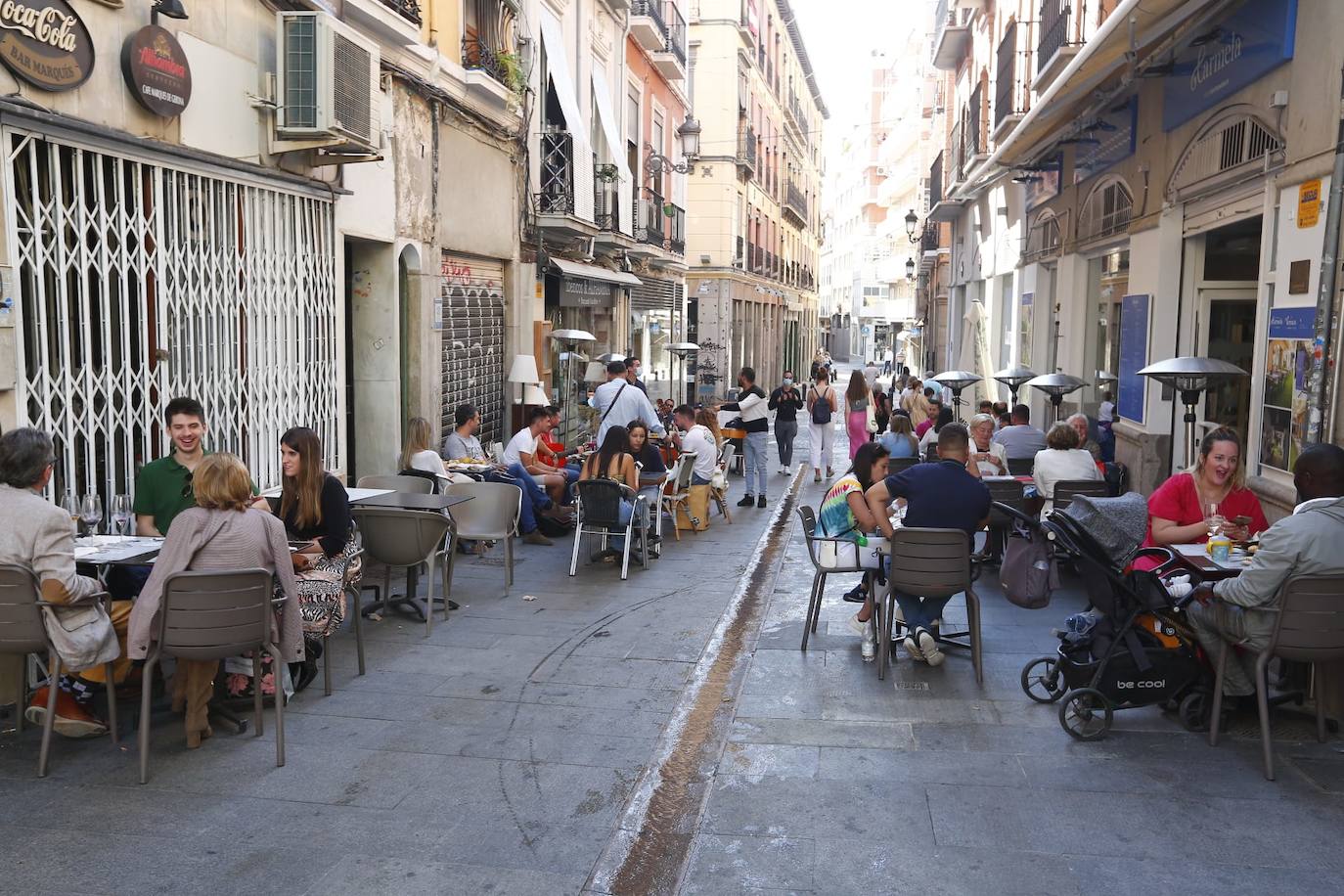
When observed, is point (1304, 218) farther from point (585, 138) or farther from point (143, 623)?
point (585, 138)

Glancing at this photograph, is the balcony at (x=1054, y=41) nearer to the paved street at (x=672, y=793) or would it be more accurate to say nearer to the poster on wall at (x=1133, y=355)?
the poster on wall at (x=1133, y=355)

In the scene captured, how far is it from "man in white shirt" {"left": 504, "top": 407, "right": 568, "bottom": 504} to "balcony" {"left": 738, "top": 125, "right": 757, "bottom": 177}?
2259 cm

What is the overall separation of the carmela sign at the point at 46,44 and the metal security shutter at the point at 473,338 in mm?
6049

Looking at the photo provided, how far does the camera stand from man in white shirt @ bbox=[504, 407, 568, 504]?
11.5 metres

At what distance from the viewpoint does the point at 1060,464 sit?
9.04 m

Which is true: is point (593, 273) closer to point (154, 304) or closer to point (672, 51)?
point (672, 51)

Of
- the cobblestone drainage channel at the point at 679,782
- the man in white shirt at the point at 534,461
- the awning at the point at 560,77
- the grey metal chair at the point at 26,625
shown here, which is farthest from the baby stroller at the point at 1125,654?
the awning at the point at 560,77

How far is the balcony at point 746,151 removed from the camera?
32750 millimetres

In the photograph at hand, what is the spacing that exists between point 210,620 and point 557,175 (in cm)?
1162

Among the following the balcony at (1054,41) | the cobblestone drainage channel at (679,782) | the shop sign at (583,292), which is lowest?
the cobblestone drainage channel at (679,782)

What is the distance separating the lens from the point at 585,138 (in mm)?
16766

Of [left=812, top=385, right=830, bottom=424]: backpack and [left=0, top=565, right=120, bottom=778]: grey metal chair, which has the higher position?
[left=812, top=385, right=830, bottom=424]: backpack

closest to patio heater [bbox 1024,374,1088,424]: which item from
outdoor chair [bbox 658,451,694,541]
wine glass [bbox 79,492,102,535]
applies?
outdoor chair [bbox 658,451,694,541]

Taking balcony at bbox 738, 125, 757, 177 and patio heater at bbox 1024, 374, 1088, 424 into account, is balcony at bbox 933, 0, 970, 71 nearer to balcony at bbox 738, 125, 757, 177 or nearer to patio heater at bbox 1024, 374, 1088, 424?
balcony at bbox 738, 125, 757, 177
